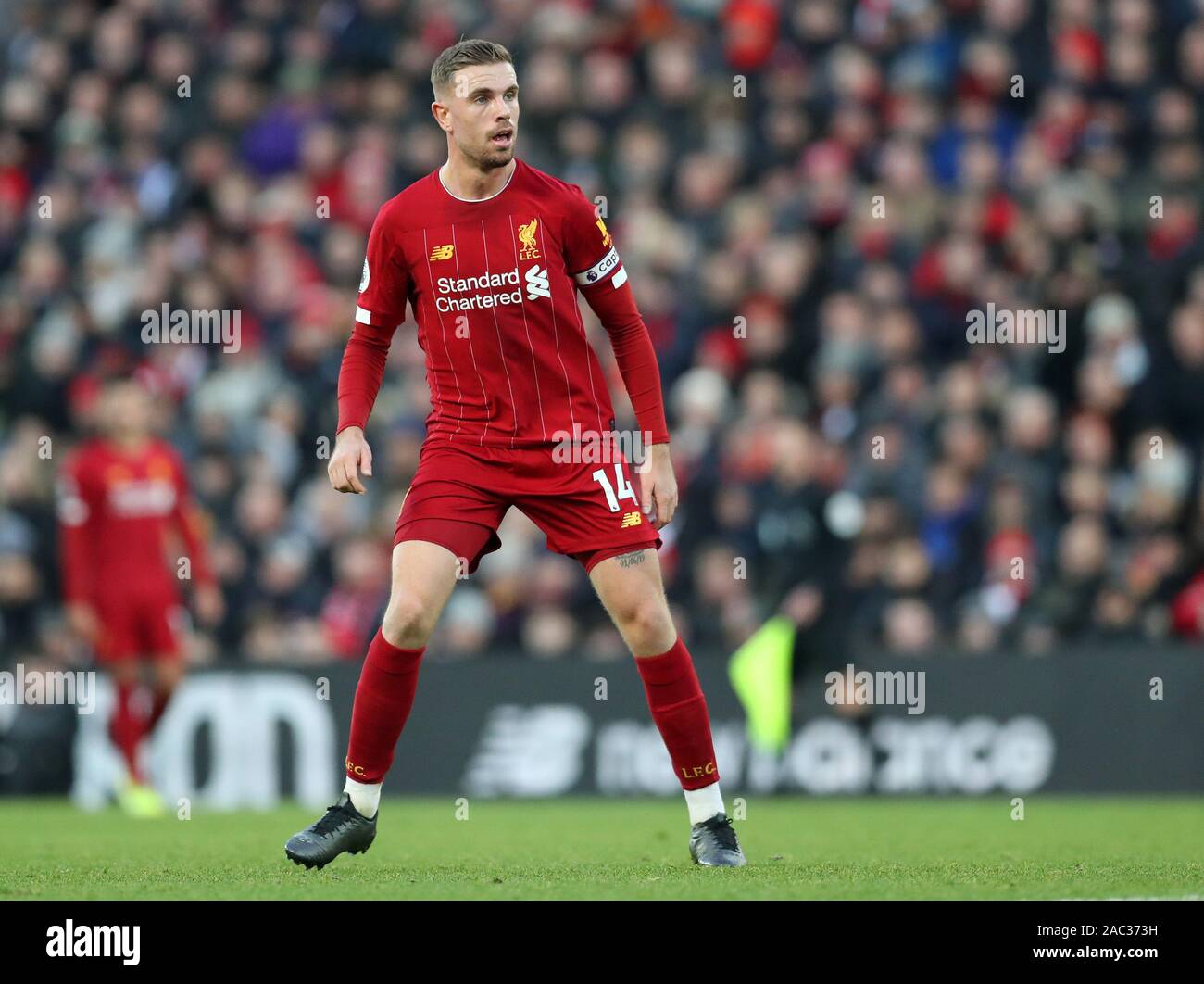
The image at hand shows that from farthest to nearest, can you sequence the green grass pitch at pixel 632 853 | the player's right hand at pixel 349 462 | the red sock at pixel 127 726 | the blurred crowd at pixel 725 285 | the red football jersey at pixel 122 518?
1. the blurred crowd at pixel 725 285
2. the red football jersey at pixel 122 518
3. the red sock at pixel 127 726
4. the player's right hand at pixel 349 462
5. the green grass pitch at pixel 632 853

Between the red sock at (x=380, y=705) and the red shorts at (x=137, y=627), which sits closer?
the red sock at (x=380, y=705)

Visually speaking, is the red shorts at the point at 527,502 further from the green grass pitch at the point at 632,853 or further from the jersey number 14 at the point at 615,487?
the green grass pitch at the point at 632,853

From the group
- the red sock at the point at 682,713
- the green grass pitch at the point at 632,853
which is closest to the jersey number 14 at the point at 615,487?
the red sock at the point at 682,713

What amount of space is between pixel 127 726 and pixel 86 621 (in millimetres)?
656

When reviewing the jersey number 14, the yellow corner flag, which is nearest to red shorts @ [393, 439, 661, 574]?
the jersey number 14

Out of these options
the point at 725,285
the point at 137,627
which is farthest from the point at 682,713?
the point at 725,285

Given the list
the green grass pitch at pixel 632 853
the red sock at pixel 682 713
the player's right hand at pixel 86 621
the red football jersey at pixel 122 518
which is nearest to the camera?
the green grass pitch at pixel 632 853

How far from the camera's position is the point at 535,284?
6.45 metres

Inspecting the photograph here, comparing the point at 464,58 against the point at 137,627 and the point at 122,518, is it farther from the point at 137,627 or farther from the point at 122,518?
the point at 137,627

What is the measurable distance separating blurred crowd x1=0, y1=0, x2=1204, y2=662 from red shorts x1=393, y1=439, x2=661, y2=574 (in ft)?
17.3

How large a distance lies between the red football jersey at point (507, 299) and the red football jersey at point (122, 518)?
5224mm

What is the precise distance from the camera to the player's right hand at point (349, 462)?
6.27 meters
